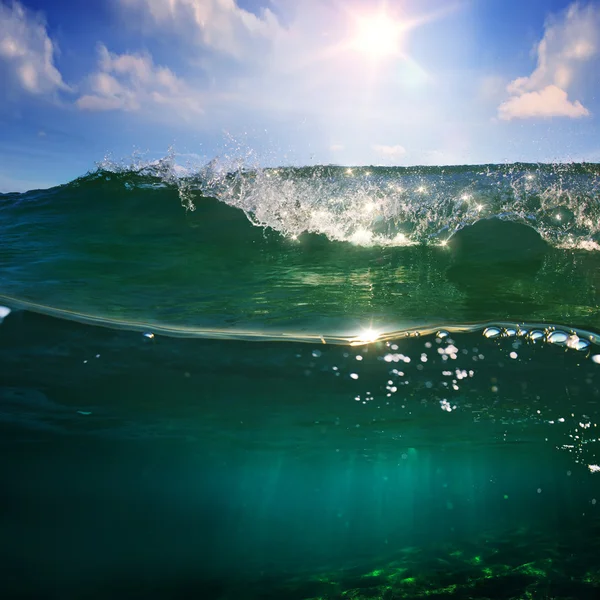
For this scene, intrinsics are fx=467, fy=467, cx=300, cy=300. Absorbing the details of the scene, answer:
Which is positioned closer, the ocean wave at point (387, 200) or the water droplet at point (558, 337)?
the water droplet at point (558, 337)

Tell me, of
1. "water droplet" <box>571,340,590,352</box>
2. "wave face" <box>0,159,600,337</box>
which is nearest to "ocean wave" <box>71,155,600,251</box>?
"wave face" <box>0,159,600,337</box>

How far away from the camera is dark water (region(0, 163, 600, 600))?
260 inches

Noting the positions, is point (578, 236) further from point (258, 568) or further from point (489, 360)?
point (258, 568)

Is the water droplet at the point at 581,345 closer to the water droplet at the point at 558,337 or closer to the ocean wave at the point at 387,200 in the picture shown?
the water droplet at the point at 558,337

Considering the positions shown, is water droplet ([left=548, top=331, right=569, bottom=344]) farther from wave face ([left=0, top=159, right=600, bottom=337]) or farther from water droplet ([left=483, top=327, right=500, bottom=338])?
water droplet ([left=483, top=327, right=500, bottom=338])

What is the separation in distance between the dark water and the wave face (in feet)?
0.17

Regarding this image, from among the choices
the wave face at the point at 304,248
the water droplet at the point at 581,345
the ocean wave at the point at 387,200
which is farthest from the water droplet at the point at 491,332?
the ocean wave at the point at 387,200

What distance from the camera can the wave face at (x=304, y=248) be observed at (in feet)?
22.0

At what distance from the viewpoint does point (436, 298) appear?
6.93m

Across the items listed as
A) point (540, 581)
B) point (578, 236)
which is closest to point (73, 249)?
point (540, 581)

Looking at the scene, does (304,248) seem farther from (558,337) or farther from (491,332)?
(558,337)

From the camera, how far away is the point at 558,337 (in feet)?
22.7

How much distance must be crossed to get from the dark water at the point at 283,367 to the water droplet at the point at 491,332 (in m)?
0.06

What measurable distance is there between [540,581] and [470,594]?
3.09 feet
